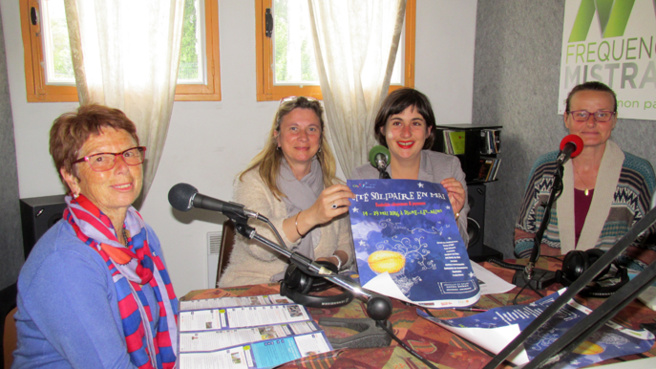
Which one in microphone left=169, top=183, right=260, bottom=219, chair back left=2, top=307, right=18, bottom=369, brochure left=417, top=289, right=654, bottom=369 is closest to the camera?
brochure left=417, top=289, right=654, bottom=369

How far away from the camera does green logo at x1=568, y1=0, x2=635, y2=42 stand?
2.62 metres

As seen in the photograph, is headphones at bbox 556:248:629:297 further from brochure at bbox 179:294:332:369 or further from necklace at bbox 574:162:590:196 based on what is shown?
brochure at bbox 179:294:332:369

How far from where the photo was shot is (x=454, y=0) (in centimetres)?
381

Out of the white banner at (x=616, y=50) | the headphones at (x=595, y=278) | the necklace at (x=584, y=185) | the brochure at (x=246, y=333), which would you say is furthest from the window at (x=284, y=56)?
the headphones at (x=595, y=278)

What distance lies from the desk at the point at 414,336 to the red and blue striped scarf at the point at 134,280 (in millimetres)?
126

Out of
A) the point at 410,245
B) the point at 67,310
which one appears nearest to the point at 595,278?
the point at 410,245

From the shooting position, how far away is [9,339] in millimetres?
1280

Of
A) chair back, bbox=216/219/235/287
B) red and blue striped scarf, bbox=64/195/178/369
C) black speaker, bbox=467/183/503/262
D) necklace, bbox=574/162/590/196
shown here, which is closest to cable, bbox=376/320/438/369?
red and blue striped scarf, bbox=64/195/178/369

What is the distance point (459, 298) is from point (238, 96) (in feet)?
8.03

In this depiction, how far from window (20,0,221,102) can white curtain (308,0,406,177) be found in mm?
792

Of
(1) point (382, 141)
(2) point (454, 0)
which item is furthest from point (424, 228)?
(2) point (454, 0)

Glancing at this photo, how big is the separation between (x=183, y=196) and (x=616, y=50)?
2724 millimetres

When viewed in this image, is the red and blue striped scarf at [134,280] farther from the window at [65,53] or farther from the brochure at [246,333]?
the window at [65,53]

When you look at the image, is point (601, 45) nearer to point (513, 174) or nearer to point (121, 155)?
point (513, 174)
